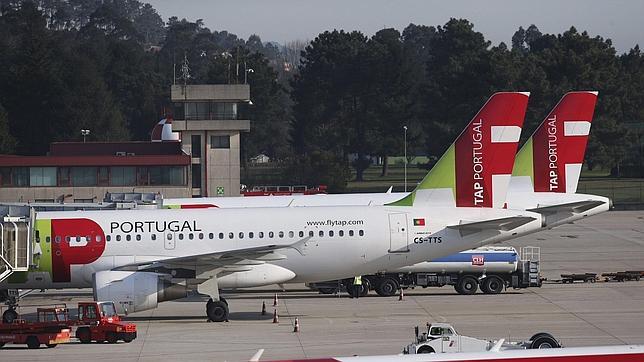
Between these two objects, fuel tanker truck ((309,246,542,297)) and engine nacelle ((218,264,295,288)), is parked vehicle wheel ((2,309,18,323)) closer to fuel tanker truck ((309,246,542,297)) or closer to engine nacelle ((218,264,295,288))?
engine nacelle ((218,264,295,288))

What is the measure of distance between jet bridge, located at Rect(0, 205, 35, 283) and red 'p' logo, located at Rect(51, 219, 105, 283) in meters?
Result: 0.91

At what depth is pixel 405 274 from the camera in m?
43.0

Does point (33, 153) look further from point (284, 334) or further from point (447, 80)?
point (284, 334)

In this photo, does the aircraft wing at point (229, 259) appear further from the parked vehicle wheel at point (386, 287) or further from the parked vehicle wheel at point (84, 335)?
the parked vehicle wheel at point (386, 287)

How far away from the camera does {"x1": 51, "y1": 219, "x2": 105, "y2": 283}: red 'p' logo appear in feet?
123

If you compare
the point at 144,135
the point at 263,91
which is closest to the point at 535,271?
the point at 263,91

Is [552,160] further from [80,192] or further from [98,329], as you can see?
[80,192]

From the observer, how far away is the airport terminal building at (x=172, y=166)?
258ft

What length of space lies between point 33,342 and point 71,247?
6088 millimetres

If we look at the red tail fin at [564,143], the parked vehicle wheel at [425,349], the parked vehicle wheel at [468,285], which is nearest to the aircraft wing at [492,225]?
the parked vehicle wheel at [468,285]

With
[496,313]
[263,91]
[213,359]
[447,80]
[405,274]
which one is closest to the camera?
[213,359]

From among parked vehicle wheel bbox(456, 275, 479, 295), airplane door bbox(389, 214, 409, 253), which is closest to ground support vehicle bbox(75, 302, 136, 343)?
airplane door bbox(389, 214, 409, 253)

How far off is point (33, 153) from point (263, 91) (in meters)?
33.7

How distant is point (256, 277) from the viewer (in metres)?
37.5
